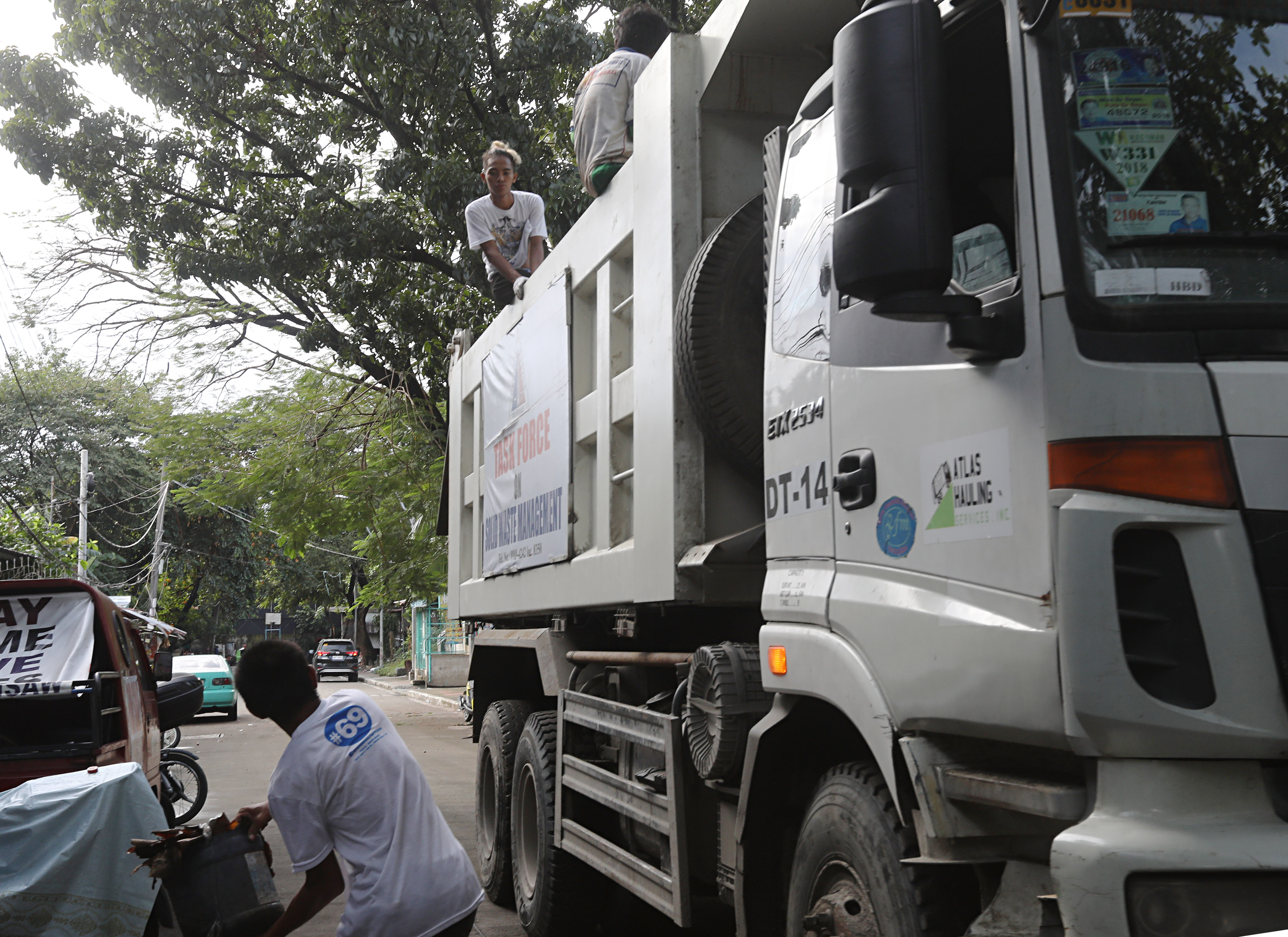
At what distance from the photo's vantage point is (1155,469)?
2.25 metres

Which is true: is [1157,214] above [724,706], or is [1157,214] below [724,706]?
above

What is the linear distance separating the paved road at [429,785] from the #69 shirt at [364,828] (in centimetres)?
105

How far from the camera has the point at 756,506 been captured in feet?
13.8

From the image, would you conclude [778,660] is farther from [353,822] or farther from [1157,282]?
[1157,282]

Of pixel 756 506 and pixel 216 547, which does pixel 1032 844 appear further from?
pixel 216 547

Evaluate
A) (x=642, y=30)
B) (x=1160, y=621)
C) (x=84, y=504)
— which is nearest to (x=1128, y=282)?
(x=1160, y=621)

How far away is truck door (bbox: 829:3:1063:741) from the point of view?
7.85 feet

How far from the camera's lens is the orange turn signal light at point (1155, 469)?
2.23m

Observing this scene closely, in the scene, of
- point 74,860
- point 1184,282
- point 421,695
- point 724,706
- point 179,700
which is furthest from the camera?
point 421,695

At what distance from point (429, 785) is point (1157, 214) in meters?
6.42

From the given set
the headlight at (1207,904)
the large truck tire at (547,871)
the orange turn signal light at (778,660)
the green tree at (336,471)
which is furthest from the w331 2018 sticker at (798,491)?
the green tree at (336,471)

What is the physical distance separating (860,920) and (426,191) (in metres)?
12.8

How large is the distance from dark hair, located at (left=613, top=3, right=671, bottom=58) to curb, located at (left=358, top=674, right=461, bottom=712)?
1942 cm

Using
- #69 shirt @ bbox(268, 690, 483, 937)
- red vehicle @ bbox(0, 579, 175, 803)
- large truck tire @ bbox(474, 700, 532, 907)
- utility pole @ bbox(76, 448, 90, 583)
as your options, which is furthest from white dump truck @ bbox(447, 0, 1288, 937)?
utility pole @ bbox(76, 448, 90, 583)
